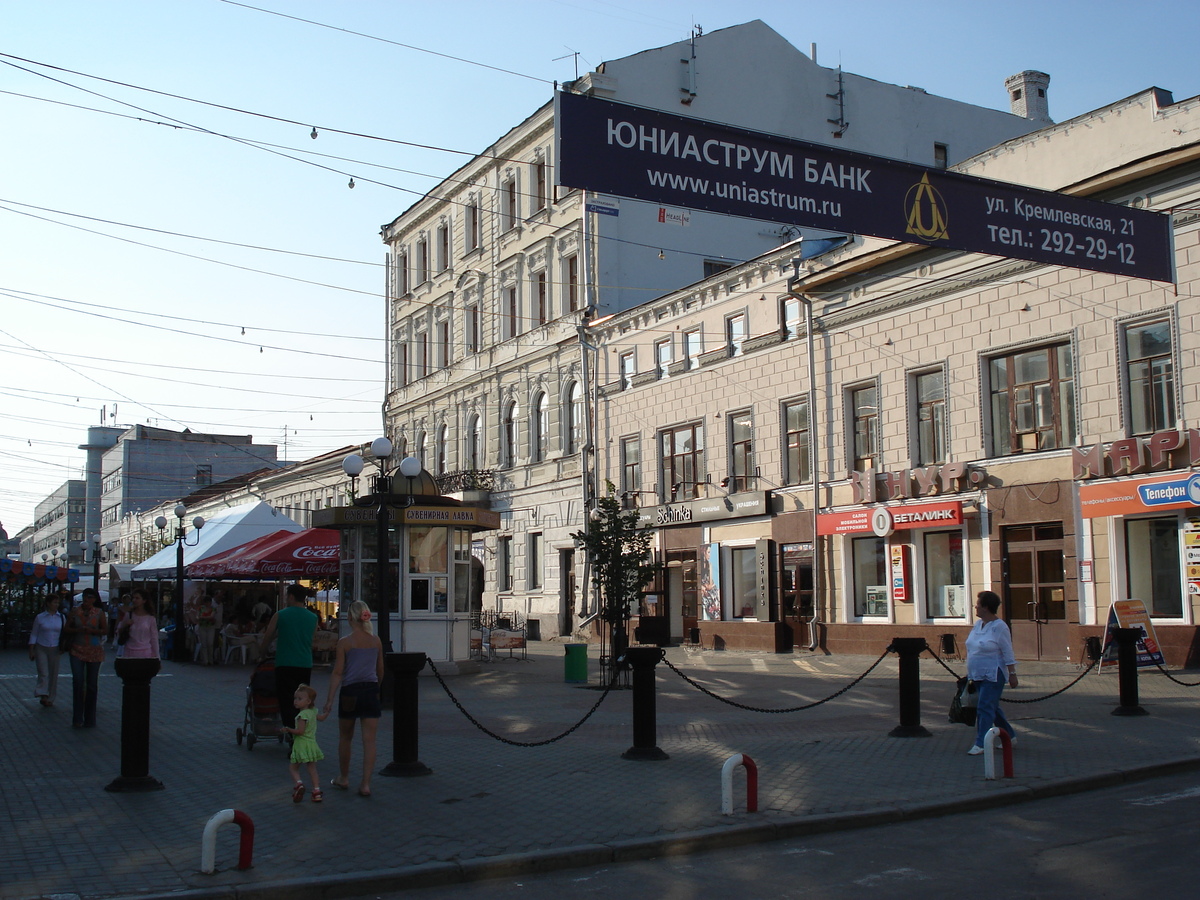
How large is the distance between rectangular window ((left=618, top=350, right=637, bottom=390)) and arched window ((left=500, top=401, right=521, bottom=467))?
6746 mm

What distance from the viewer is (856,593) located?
90.5 feet

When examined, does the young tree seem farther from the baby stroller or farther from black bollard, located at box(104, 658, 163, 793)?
black bollard, located at box(104, 658, 163, 793)

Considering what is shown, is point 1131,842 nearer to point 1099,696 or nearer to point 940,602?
point 1099,696

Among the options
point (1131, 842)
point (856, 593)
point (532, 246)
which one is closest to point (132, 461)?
point (532, 246)

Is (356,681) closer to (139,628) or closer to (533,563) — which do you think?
(139,628)

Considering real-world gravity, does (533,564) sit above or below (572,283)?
below

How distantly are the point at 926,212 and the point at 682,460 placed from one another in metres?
22.0

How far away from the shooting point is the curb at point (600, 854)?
7.01m

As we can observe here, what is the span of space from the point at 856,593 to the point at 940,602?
262cm

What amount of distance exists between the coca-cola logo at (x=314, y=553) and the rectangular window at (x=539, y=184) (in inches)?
630

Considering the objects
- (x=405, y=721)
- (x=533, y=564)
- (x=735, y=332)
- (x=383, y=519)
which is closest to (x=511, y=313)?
(x=533, y=564)

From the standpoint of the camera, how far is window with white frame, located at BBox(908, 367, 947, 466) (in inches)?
1000

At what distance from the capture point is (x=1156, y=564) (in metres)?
21.1

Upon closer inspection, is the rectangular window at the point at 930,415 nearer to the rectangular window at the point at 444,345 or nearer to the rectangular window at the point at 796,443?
the rectangular window at the point at 796,443
